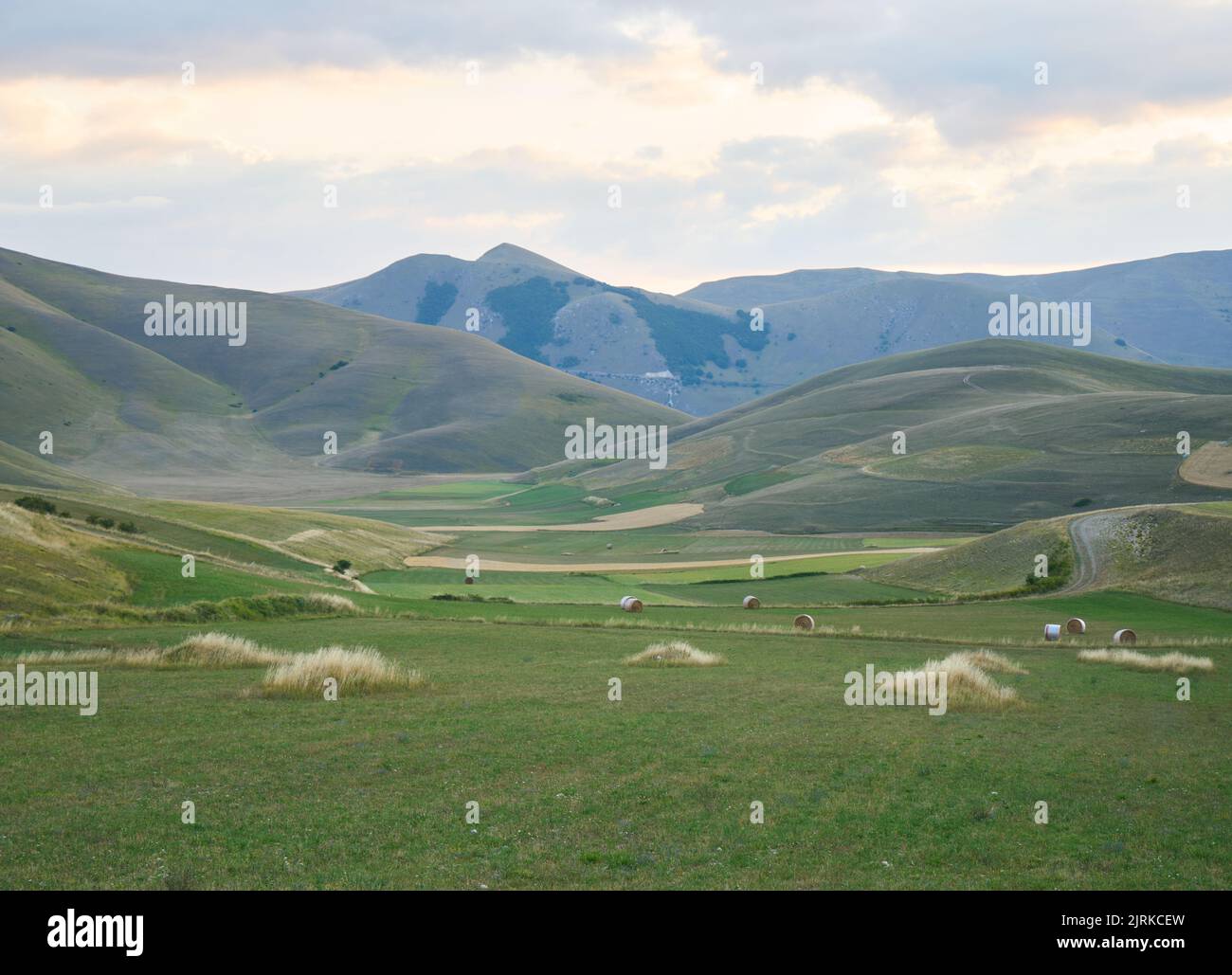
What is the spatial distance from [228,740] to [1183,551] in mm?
56377

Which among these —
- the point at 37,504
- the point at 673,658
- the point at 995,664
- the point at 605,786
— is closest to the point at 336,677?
the point at 605,786

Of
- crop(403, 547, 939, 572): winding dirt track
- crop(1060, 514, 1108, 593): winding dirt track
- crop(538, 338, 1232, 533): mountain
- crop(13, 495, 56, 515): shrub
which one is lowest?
crop(403, 547, 939, 572): winding dirt track

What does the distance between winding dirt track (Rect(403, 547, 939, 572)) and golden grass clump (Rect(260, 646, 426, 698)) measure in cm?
5253

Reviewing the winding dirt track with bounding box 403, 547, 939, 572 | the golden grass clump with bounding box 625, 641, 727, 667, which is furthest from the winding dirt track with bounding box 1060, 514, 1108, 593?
the golden grass clump with bounding box 625, 641, 727, 667

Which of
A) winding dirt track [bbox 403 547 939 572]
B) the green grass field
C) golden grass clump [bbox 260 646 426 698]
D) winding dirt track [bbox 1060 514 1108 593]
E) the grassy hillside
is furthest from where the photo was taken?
winding dirt track [bbox 403 547 939 572]

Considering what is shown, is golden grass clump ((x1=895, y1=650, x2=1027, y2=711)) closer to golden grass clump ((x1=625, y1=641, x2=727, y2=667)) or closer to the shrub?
golden grass clump ((x1=625, y1=641, x2=727, y2=667))

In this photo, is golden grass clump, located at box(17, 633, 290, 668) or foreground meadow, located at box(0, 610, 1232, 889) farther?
golden grass clump, located at box(17, 633, 290, 668)

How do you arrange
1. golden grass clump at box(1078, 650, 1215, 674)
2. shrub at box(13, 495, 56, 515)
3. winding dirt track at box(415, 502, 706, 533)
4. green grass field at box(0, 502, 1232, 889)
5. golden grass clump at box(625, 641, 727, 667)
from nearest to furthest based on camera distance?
green grass field at box(0, 502, 1232, 889)
golden grass clump at box(625, 641, 727, 667)
golden grass clump at box(1078, 650, 1215, 674)
shrub at box(13, 495, 56, 515)
winding dirt track at box(415, 502, 706, 533)

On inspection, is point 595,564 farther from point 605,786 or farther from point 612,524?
point 605,786

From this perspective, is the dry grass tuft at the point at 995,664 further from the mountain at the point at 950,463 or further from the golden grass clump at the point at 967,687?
the mountain at the point at 950,463

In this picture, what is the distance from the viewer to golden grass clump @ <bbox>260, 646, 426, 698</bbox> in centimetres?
2497

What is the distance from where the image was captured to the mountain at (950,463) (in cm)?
11725

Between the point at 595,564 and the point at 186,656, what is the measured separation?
61.3 meters

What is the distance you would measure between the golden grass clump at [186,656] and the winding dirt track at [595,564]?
4912cm
